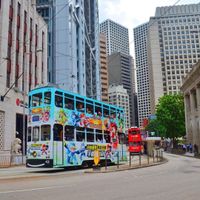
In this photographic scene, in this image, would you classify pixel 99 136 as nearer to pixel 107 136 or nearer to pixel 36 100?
pixel 107 136

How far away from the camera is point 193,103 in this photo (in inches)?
2053

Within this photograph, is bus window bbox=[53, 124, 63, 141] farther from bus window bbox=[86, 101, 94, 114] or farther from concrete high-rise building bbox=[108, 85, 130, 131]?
concrete high-rise building bbox=[108, 85, 130, 131]

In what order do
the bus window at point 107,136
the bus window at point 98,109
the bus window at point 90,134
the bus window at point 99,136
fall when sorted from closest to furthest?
the bus window at point 90,134
the bus window at point 99,136
the bus window at point 98,109
the bus window at point 107,136

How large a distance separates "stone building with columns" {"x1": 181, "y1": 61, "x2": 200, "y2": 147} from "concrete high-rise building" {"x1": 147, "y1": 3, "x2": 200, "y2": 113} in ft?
302

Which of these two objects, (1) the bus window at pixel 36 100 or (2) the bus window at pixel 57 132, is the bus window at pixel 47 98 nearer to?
(1) the bus window at pixel 36 100

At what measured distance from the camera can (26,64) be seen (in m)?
37.1

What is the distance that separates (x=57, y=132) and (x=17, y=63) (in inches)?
740

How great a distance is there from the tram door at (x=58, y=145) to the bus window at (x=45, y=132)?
12.9 inches

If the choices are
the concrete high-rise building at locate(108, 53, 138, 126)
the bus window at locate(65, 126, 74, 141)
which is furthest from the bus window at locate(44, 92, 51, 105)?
the concrete high-rise building at locate(108, 53, 138, 126)

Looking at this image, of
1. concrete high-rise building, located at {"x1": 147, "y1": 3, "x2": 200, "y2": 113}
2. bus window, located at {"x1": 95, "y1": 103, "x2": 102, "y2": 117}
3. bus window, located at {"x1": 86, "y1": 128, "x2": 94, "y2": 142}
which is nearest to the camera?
bus window, located at {"x1": 86, "y1": 128, "x2": 94, "y2": 142}

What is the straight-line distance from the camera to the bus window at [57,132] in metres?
18.7

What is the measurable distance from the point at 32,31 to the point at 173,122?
3577cm

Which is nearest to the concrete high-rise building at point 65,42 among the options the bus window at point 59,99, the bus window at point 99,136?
the bus window at point 99,136

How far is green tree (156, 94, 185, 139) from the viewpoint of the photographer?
63.7 meters
